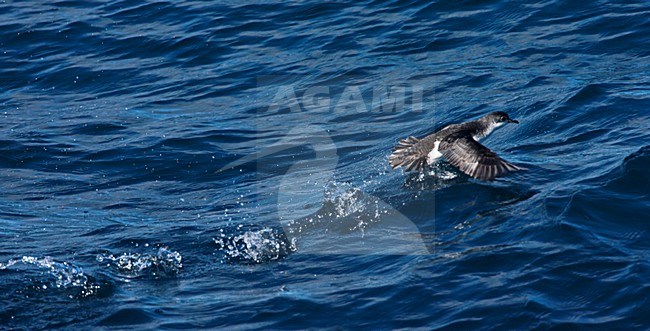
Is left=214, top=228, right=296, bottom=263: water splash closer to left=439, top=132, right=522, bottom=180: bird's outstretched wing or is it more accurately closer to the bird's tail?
the bird's tail

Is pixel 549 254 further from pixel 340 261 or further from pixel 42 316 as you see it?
A: pixel 42 316

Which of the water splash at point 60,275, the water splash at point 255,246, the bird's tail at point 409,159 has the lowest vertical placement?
the water splash at point 255,246

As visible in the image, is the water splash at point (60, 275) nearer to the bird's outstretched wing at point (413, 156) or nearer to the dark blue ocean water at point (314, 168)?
the dark blue ocean water at point (314, 168)

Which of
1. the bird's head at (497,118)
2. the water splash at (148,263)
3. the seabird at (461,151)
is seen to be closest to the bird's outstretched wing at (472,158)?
the seabird at (461,151)

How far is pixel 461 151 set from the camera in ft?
29.0

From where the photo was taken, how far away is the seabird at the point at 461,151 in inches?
337

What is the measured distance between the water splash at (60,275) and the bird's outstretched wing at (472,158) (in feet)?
11.5

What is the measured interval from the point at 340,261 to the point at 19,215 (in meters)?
3.99

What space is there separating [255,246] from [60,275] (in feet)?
5.50

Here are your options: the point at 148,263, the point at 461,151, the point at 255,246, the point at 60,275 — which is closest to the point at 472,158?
the point at 461,151

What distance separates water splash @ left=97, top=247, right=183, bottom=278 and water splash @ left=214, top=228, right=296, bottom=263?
0.43 meters

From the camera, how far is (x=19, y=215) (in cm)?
986

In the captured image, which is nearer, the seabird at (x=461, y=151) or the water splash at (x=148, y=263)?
the water splash at (x=148, y=263)

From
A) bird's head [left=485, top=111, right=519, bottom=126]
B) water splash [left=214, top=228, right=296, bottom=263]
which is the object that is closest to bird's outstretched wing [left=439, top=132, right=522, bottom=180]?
bird's head [left=485, top=111, right=519, bottom=126]
